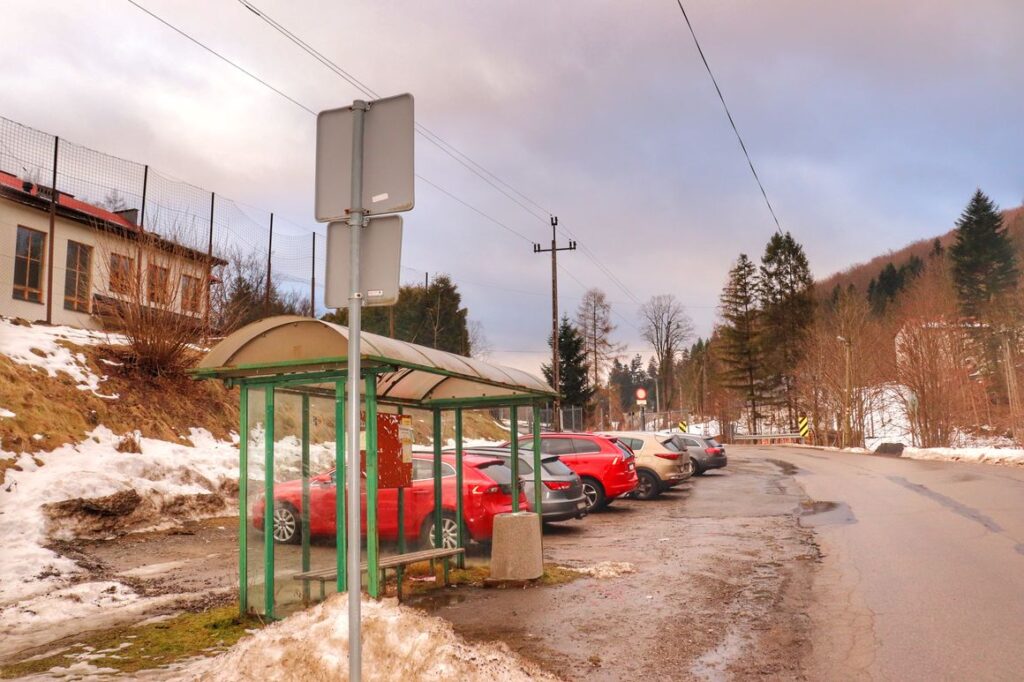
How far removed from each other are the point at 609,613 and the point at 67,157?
20.7 m

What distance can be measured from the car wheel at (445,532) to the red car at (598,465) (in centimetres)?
668

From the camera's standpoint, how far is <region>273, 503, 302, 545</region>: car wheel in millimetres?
7355

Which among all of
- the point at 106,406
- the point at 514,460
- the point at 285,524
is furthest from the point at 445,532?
the point at 106,406

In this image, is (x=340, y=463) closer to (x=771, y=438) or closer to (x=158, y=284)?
(x=158, y=284)

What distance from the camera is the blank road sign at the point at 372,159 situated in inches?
169

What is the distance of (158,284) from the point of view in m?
18.8

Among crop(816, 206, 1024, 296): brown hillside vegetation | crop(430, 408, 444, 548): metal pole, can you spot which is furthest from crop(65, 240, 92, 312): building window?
crop(816, 206, 1024, 296): brown hillside vegetation

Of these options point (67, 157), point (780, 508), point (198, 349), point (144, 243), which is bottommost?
point (780, 508)

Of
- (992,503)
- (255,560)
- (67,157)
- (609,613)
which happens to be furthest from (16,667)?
(67,157)

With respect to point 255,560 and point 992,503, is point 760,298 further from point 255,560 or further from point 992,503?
point 255,560

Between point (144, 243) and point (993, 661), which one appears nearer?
point (993, 661)

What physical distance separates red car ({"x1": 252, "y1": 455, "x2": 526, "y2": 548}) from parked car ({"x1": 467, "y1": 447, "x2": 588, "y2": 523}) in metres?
0.78

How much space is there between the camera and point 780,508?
55.7ft

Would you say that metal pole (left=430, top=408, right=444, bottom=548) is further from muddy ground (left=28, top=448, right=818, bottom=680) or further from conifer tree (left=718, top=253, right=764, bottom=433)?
conifer tree (left=718, top=253, right=764, bottom=433)
